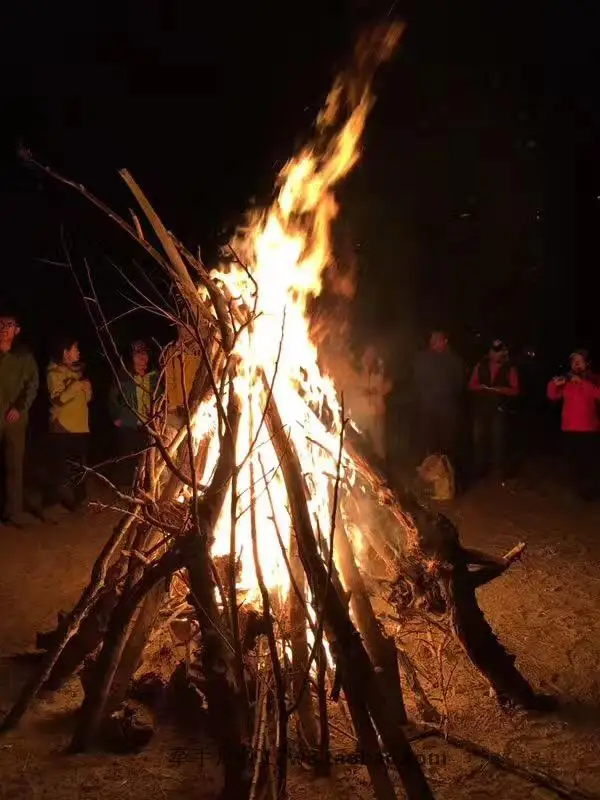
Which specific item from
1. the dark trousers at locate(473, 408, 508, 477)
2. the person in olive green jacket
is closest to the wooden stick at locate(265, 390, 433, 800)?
the person in olive green jacket

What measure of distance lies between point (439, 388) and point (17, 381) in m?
4.45

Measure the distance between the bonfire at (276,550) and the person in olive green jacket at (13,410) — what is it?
312cm

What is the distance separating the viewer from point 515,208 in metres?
16.9

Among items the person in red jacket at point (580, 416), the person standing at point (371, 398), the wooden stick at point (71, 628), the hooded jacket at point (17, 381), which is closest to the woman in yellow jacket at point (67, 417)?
the hooded jacket at point (17, 381)

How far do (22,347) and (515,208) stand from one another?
1287 centimetres

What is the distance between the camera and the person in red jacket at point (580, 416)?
7707 millimetres

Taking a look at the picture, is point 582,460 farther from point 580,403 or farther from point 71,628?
point 71,628

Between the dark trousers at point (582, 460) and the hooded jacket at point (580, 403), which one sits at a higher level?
the hooded jacket at point (580, 403)

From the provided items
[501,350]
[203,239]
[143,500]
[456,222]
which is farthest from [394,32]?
[456,222]

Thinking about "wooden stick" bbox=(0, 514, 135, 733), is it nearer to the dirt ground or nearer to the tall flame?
the dirt ground

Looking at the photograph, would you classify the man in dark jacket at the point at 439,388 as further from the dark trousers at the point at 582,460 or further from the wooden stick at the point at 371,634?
the wooden stick at the point at 371,634

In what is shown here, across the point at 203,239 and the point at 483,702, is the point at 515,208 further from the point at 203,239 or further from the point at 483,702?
the point at 483,702

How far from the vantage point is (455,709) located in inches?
144

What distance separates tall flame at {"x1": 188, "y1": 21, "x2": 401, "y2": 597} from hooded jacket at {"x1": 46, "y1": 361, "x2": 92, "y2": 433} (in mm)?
3922
